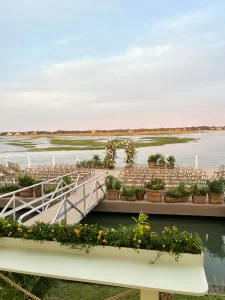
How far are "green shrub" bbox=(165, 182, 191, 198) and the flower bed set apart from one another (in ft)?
18.2

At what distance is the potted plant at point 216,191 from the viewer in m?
8.66

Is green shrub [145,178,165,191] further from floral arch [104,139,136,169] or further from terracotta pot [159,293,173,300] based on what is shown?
floral arch [104,139,136,169]

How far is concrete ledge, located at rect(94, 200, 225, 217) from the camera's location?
341 inches

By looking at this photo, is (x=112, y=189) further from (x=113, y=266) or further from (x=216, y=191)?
(x=113, y=266)

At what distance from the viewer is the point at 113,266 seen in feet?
10.1

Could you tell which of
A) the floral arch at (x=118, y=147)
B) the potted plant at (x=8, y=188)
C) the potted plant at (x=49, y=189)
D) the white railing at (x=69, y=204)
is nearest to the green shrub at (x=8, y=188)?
the potted plant at (x=8, y=188)

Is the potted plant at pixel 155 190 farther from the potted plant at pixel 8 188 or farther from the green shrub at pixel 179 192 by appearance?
the potted plant at pixel 8 188

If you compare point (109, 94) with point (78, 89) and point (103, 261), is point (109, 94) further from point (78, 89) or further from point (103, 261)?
point (103, 261)

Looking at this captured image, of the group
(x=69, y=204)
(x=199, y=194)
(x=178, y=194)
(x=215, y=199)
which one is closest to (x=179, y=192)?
(x=178, y=194)

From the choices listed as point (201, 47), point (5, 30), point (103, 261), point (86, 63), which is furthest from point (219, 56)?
point (103, 261)

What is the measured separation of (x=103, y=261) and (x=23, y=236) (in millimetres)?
1129

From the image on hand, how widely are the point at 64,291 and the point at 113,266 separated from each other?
5.46ft

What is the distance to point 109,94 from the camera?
147ft

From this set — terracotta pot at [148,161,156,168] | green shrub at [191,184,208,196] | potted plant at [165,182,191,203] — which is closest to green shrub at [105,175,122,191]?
potted plant at [165,182,191,203]
